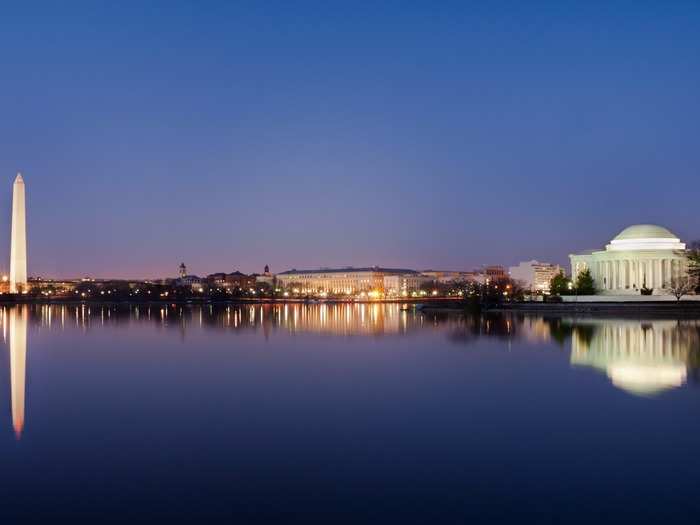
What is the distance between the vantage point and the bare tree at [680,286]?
50.6 meters

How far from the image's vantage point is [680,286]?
51031mm

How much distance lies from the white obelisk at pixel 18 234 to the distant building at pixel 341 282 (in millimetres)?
60540

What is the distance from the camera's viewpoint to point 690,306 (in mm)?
46062

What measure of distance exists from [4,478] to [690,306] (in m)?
46.3

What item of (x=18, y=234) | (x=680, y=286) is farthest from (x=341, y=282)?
(x=680, y=286)

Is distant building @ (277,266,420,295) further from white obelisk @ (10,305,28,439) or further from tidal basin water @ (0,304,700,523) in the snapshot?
tidal basin water @ (0,304,700,523)

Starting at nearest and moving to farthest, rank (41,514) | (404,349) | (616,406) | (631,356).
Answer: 1. (41,514)
2. (616,406)
3. (631,356)
4. (404,349)

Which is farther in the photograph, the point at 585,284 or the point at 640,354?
the point at 585,284

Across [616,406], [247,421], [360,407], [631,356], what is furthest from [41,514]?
[631,356]

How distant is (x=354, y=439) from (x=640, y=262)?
182ft

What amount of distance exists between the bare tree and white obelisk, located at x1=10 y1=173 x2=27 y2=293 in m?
65.4

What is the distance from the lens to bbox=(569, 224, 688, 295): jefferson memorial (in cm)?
5878

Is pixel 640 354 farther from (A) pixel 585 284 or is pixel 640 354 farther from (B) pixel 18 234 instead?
(B) pixel 18 234

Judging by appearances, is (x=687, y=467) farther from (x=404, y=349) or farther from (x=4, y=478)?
(x=404, y=349)
